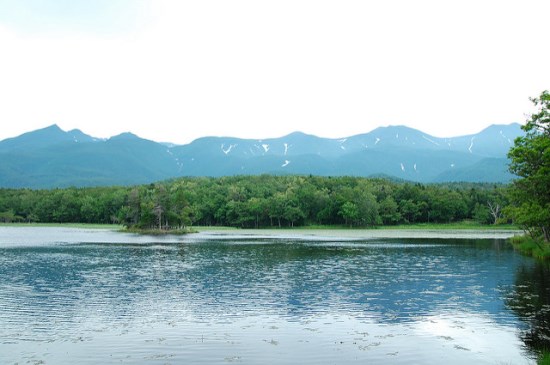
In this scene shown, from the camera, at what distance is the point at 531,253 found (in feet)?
214

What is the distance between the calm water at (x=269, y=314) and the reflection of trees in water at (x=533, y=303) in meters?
0.09

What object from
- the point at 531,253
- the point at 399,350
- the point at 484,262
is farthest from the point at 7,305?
the point at 531,253

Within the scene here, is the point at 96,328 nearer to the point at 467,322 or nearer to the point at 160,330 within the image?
the point at 160,330

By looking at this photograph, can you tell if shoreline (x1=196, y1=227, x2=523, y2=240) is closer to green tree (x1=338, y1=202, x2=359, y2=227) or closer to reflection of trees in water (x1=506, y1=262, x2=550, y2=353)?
green tree (x1=338, y1=202, x2=359, y2=227)

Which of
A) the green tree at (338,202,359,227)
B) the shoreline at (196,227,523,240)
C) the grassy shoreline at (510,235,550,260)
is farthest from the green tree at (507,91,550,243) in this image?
the green tree at (338,202,359,227)

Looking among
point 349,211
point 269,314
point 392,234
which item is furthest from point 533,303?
point 349,211

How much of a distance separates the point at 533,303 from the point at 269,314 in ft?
54.0

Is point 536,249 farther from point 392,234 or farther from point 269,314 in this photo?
point 392,234

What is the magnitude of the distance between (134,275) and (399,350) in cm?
3071

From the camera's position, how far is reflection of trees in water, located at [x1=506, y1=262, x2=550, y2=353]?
23.4 meters

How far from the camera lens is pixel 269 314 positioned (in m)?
29.1

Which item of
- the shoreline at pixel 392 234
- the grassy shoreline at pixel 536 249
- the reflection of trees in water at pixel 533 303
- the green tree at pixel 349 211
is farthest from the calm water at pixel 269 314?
the green tree at pixel 349 211

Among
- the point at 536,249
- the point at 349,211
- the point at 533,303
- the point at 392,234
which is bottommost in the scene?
the point at 533,303

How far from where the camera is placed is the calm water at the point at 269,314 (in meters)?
21.3
